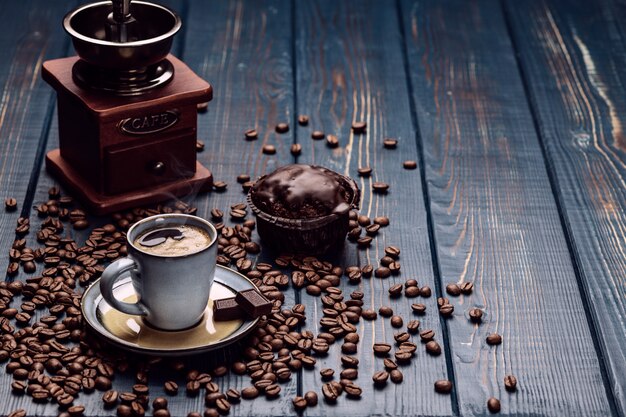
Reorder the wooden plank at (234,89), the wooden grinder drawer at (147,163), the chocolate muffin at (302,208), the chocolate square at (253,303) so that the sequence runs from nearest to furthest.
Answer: the chocolate square at (253,303), the chocolate muffin at (302,208), the wooden grinder drawer at (147,163), the wooden plank at (234,89)

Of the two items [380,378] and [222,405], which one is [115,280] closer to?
[222,405]

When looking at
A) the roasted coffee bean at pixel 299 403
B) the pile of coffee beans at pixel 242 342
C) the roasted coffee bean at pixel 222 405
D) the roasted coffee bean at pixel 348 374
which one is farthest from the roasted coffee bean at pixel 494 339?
the roasted coffee bean at pixel 222 405

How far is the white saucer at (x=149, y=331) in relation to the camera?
178cm

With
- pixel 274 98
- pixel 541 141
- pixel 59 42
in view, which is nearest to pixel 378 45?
pixel 274 98

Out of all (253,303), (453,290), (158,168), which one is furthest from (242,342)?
(158,168)

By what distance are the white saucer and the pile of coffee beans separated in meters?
0.04

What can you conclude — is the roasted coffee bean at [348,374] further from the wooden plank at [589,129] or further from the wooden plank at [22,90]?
the wooden plank at [22,90]

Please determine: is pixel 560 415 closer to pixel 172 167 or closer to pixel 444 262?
pixel 444 262

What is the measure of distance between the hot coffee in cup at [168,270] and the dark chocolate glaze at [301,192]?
0.89 feet

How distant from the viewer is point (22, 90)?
2693mm

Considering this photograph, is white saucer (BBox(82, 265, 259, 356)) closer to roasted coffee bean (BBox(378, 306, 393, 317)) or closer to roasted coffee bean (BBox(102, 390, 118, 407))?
roasted coffee bean (BBox(102, 390, 118, 407))

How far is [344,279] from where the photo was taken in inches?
82.4

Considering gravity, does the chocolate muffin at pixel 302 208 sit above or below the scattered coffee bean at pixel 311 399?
above

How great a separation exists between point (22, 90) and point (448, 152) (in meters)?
1.06
